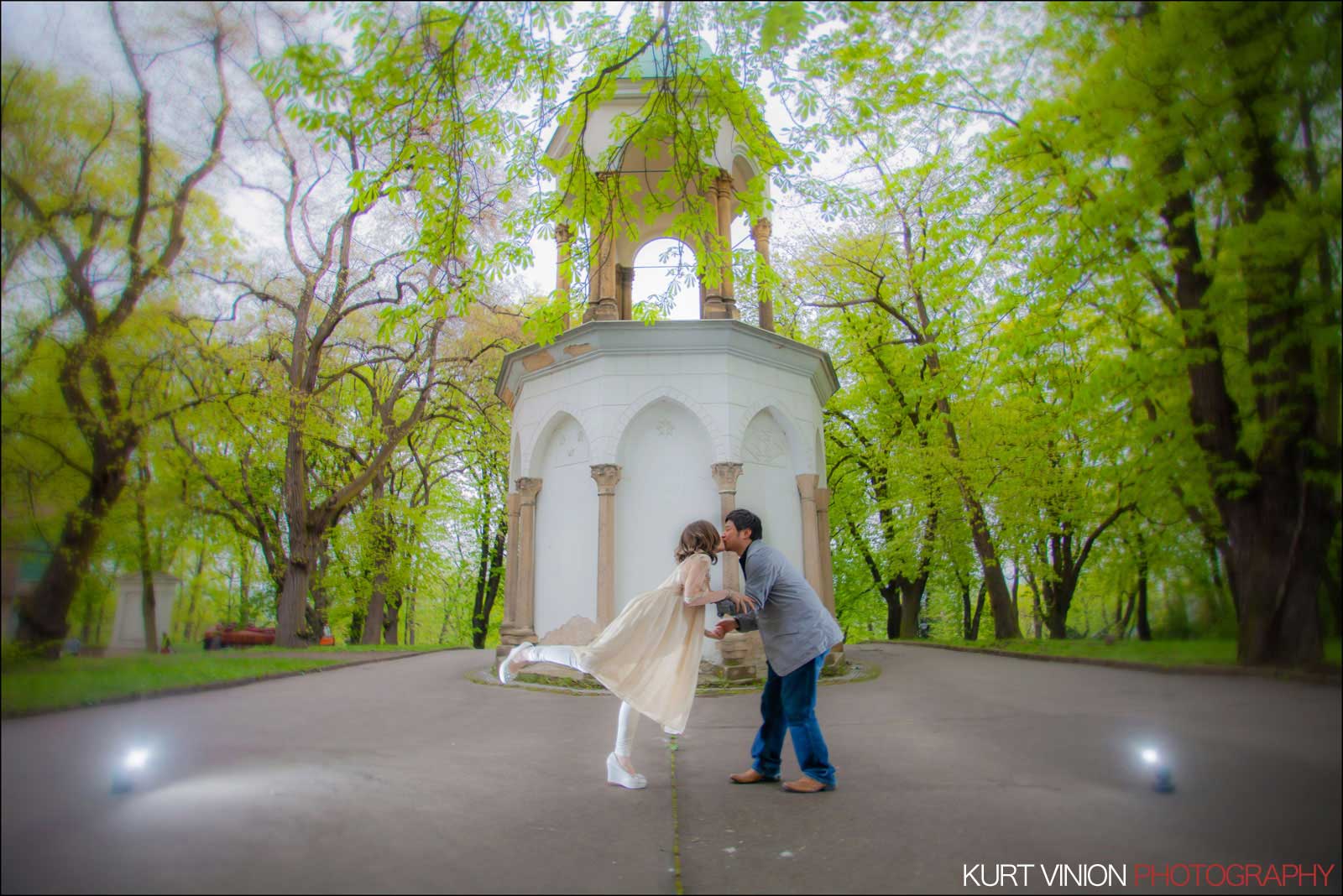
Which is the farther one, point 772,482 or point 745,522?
point 772,482

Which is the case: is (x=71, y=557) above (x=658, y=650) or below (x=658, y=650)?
above

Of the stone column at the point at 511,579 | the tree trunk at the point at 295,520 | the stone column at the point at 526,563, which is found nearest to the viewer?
the tree trunk at the point at 295,520

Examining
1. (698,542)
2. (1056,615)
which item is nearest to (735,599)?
(698,542)

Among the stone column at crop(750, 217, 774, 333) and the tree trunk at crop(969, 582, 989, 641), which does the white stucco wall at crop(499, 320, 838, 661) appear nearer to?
the stone column at crop(750, 217, 774, 333)

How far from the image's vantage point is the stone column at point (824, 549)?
31.8 ft

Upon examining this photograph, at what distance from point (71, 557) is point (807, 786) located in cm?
324

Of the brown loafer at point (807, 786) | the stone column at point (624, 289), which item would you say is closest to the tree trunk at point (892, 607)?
the stone column at point (624, 289)

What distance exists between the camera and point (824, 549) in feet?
33.1

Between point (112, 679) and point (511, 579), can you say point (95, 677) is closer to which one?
point (112, 679)

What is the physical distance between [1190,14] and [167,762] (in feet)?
8.65

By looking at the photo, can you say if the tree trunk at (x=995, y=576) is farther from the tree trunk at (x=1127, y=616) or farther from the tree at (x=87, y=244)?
the tree at (x=87, y=244)

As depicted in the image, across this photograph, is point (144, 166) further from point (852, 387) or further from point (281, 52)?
point (852, 387)

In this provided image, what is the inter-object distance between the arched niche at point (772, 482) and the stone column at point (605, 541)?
169 cm

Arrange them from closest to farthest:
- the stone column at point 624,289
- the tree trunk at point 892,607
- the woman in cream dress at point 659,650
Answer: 1. the woman in cream dress at point 659,650
2. the stone column at point 624,289
3. the tree trunk at point 892,607
